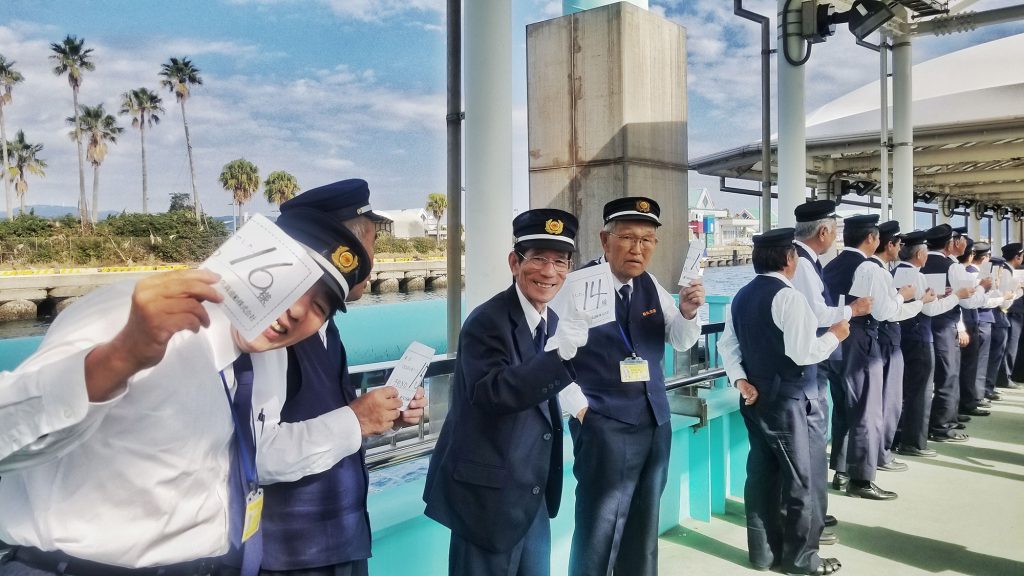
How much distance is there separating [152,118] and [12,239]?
17.0 meters

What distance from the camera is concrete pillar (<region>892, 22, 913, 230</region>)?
9000 millimetres

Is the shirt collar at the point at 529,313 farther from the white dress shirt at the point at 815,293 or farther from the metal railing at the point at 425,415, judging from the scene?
the white dress shirt at the point at 815,293

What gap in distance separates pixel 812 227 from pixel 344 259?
3.41 metres

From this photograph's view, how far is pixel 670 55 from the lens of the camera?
593 centimetres

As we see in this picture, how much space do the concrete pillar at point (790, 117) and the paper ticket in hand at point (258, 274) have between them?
6.49m

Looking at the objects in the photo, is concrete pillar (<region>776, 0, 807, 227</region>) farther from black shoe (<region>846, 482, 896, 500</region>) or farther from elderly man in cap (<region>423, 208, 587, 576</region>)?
elderly man in cap (<region>423, 208, 587, 576</region>)

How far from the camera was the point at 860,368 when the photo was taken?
183 inches

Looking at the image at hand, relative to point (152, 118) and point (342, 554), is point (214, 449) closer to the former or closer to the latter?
point (342, 554)

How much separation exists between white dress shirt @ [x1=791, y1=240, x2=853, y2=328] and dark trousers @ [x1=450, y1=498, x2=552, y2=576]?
86.9 inches

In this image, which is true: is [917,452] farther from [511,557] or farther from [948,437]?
[511,557]

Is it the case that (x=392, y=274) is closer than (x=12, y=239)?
No

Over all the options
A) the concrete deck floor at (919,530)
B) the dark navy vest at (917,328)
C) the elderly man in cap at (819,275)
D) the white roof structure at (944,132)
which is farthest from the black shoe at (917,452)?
the white roof structure at (944,132)

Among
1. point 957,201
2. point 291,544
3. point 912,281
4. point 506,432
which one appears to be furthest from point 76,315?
point 957,201

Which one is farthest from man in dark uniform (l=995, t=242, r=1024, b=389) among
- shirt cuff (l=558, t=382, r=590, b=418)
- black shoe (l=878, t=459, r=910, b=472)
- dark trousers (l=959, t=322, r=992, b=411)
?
shirt cuff (l=558, t=382, r=590, b=418)
